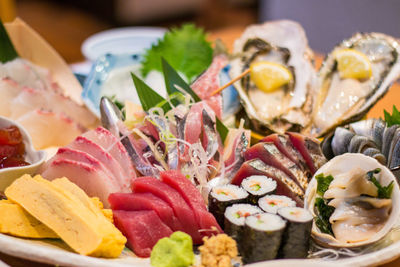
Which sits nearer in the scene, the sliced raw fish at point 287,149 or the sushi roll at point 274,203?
the sushi roll at point 274,203

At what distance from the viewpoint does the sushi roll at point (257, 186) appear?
1780mm

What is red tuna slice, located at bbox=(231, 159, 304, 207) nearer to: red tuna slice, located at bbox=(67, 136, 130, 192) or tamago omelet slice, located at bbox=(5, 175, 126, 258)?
red tuna slice, located at bbox=(67, 136, 130, 192)

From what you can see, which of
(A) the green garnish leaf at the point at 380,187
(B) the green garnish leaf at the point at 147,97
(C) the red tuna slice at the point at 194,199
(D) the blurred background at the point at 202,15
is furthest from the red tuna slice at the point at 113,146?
(D) the blurred background at the point at 202,15

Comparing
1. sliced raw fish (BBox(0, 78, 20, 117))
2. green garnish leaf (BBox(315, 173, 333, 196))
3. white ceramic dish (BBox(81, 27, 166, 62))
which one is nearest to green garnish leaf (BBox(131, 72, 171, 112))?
sliced raw fish (BBox(0, 78, 20, 117))

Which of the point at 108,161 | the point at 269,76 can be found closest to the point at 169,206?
the point at 108,161

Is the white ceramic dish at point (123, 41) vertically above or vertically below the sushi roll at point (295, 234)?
above

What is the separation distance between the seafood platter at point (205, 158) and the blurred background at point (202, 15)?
147 centimetres

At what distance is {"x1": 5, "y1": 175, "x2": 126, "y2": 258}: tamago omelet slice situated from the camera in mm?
1570

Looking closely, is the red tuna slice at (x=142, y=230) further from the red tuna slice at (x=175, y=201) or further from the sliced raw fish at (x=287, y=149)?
the sliced raw fish at (x=287, y=149)

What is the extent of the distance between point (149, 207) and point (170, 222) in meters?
0.10

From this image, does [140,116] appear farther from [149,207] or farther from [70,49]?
[70,49]

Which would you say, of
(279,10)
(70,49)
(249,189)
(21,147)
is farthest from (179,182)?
(70,49)

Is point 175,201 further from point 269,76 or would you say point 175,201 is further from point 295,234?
point 269,76

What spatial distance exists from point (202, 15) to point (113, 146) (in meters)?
6.53
